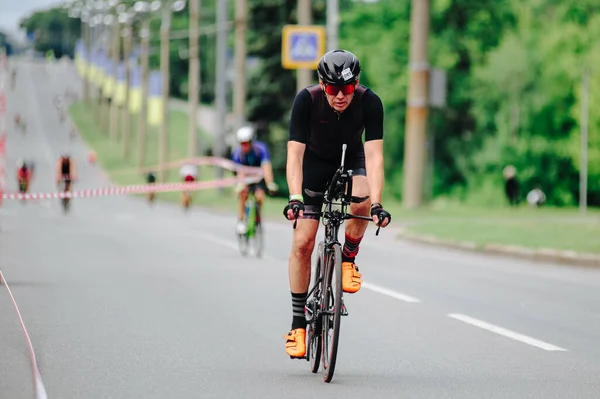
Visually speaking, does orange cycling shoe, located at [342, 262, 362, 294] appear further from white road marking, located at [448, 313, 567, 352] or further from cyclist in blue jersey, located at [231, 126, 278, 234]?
cyclist in blue jersey, located at [231, 126, 278, 234]

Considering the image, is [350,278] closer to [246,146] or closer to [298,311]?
[298,311]

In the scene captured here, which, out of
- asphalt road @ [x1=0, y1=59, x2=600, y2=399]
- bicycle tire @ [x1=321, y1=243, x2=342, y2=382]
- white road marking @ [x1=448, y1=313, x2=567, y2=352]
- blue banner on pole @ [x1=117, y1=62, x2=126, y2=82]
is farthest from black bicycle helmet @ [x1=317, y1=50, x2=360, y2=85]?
blue banner on pole @ [x1=117, y1=62, x2=126, y2=82]

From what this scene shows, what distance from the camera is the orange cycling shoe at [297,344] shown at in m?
8.68

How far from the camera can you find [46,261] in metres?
18.5

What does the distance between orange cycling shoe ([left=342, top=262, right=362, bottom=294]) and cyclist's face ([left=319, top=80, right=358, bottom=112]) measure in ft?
2.98

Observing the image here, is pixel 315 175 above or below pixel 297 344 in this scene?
above

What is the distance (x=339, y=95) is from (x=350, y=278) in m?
1.05

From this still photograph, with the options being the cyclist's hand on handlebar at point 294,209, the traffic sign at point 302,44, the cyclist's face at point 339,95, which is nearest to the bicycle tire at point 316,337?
the cyclist's hand on handlebar at point 294,209

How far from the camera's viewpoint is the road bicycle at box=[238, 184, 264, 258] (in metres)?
19.9

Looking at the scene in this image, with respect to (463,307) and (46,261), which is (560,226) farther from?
(463,307)

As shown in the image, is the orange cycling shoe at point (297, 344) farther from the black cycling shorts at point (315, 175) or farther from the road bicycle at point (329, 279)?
the black cycling shorts at point (315, 175)

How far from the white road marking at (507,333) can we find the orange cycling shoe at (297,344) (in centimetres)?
218

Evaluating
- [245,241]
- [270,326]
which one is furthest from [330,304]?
[245,241]

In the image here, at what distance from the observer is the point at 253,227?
1992 centimetres
